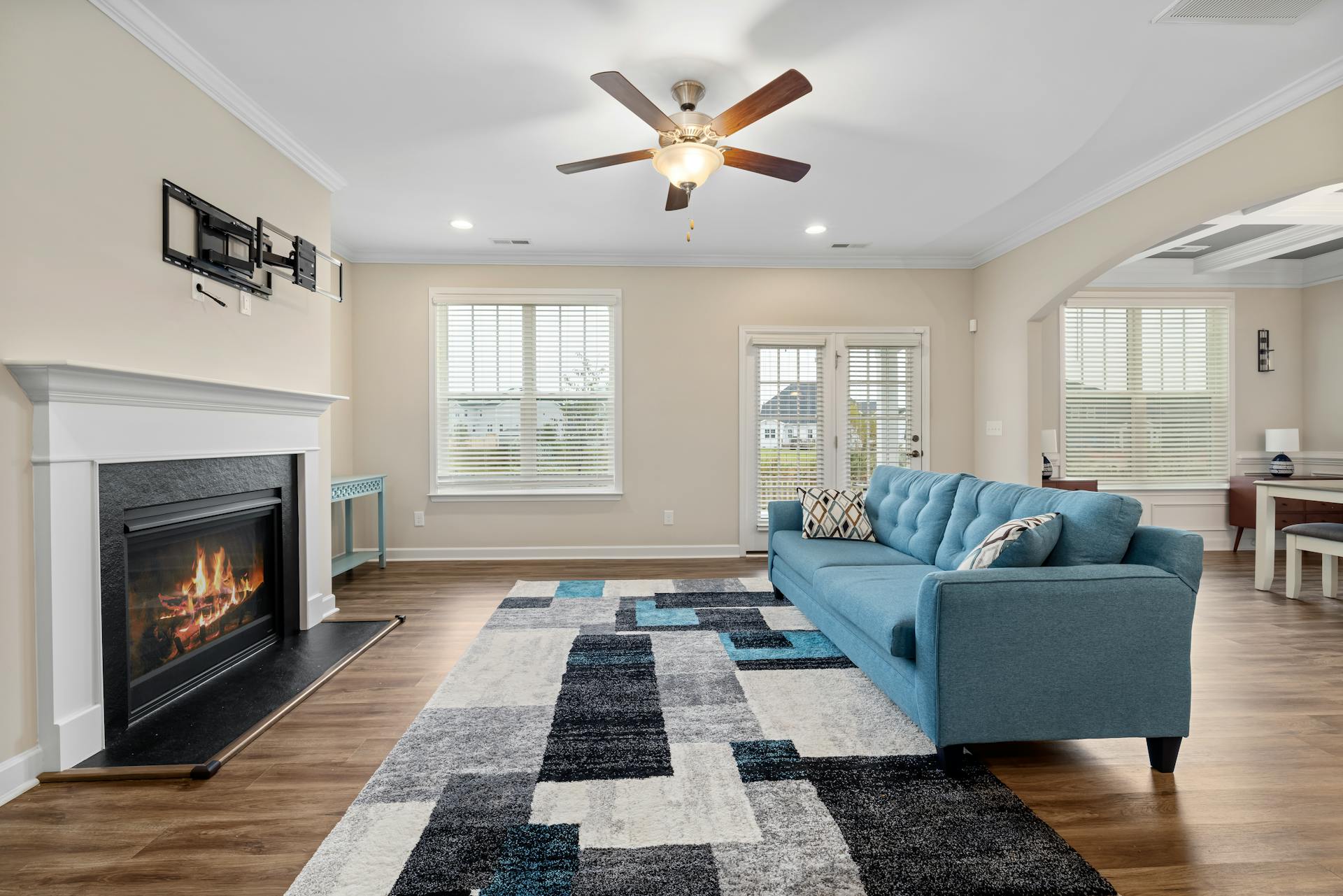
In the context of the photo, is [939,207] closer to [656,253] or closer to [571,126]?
[656,253]

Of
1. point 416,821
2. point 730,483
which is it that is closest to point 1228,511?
point 730,483

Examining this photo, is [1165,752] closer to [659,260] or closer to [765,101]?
[765,101]

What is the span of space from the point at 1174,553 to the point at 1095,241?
3182mm

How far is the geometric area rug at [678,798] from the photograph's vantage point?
1.55 m

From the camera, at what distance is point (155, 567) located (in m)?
2.58

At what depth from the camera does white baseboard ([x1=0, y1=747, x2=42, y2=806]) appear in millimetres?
1915

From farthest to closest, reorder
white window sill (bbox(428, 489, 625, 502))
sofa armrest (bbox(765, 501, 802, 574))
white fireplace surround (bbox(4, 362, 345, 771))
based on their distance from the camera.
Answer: white window sill (bbox(428, 489, 625, 502)) < sofa armrest (bbox(765, 501, 802, 574)) < white fireplace surround (bbox(4, 362, 345, 771))

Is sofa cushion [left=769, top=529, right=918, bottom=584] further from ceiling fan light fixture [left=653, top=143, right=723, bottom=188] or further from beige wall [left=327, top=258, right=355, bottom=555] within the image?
beige wall [left=327, top=258, right=355, bottom=555]

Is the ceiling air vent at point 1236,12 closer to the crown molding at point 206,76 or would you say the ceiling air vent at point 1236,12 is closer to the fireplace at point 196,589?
the crown molding at point 206,76

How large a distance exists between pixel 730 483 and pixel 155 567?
417cm

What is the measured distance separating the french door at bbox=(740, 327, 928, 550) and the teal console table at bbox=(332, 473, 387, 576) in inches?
122

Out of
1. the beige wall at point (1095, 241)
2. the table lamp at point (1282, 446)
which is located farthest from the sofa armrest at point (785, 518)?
the table lamp at point (1282, 446)

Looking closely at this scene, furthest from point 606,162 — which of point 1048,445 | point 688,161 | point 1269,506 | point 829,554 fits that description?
point 1269,506

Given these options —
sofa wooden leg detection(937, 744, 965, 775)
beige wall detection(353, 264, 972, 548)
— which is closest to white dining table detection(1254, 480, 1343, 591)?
beige wall detection(353, 264, 972, 548)
